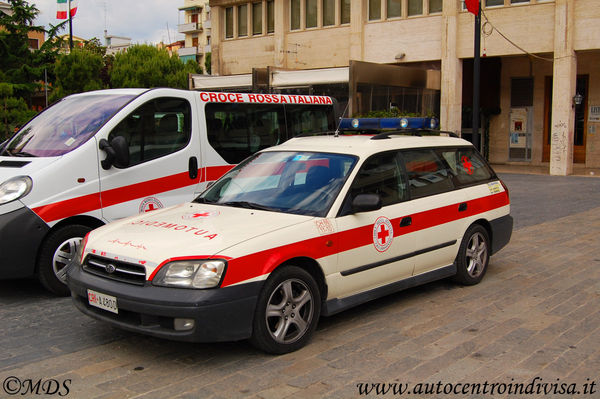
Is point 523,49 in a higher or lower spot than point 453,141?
higher

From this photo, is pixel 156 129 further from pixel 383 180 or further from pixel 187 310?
pixel 187 310

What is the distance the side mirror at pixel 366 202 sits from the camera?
5090 mm

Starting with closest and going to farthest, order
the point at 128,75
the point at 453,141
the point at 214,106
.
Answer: the point at 453,141, the point at 214,106, the point at 128,75

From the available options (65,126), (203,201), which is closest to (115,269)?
(203,201)

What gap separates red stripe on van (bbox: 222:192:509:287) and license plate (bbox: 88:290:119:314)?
0.85 metres

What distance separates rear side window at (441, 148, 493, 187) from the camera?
21.8ft

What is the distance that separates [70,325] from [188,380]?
5.61 ft

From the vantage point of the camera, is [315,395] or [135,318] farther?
[135,318]

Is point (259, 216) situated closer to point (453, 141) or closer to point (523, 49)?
point (453, 141)

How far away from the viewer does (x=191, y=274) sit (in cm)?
430

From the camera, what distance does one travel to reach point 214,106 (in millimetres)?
8031

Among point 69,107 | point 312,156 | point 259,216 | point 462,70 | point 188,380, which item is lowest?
point 188,380

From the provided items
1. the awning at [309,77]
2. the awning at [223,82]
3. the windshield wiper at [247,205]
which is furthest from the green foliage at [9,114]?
the windshield wiper at [247,205]

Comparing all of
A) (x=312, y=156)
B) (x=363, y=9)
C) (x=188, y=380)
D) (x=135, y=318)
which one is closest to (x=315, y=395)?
(x=188, y=380)
